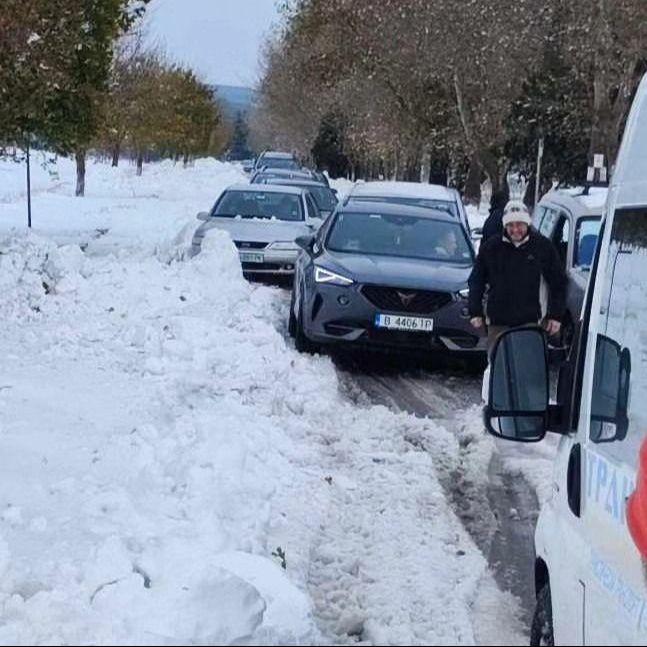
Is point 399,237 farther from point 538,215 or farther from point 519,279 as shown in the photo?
point 519,279

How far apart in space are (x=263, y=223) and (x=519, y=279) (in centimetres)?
1103

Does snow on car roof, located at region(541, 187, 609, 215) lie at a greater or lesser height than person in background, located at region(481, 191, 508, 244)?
greater

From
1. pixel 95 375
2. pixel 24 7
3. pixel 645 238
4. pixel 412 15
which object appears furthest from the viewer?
pixel 412 15

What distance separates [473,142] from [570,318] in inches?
987

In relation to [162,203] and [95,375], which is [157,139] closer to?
[162,203]

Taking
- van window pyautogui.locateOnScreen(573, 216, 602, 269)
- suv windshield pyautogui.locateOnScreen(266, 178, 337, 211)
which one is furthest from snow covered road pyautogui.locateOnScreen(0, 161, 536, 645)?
suv windshield pyautogui.locateOnScreen(266, 178, 337, 211)

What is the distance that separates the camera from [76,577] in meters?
5.09

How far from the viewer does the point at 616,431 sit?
12.4 ft

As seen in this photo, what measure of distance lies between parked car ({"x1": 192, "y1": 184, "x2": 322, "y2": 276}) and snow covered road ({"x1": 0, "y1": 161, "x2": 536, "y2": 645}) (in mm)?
5276

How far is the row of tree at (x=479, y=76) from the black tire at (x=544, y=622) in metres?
23.4

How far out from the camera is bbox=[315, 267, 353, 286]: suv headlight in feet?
41.3

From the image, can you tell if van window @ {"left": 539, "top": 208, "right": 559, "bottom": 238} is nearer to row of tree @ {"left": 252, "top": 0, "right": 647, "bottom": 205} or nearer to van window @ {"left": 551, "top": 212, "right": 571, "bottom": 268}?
van window @ {"left": 551, "top": 212, "right": 571, "bottom": 268}

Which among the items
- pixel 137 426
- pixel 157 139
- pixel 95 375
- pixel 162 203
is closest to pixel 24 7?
pixel 95 375

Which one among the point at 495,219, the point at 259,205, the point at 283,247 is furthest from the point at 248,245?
the point at 495,219
